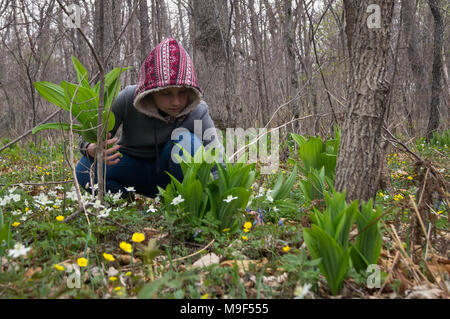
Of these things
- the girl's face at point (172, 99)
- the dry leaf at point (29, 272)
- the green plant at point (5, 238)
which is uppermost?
the girl's face at point (172, 99)

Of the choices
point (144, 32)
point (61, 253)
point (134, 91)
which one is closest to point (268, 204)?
point (61, 253)

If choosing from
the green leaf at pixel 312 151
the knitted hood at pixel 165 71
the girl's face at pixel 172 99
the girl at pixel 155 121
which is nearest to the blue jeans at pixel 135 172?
the girl at pixel 155 121

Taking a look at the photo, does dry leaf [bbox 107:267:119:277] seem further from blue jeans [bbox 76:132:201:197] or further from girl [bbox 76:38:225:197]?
blue jeans [bbox 76:132:201:197]

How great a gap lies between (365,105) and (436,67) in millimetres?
5647

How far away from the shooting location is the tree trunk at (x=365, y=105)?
5.27 feet

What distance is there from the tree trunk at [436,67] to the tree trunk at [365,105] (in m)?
5.43

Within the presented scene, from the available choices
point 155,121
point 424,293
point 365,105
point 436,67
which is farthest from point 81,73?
point 436,67

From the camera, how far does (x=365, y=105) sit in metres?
1.66

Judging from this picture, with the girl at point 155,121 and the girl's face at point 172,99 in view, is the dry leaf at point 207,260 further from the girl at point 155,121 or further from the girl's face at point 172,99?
the girl's face at point 172,99

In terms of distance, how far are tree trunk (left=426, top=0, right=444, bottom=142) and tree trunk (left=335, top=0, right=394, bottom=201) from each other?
214 inches

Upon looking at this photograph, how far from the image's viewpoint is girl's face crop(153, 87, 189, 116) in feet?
7.72

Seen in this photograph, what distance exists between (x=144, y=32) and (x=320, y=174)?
4417 mm

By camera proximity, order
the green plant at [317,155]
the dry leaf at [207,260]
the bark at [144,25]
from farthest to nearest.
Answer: the bark at [144,25] → the green plant at [317,155] → the dry leaf at [207,260]
